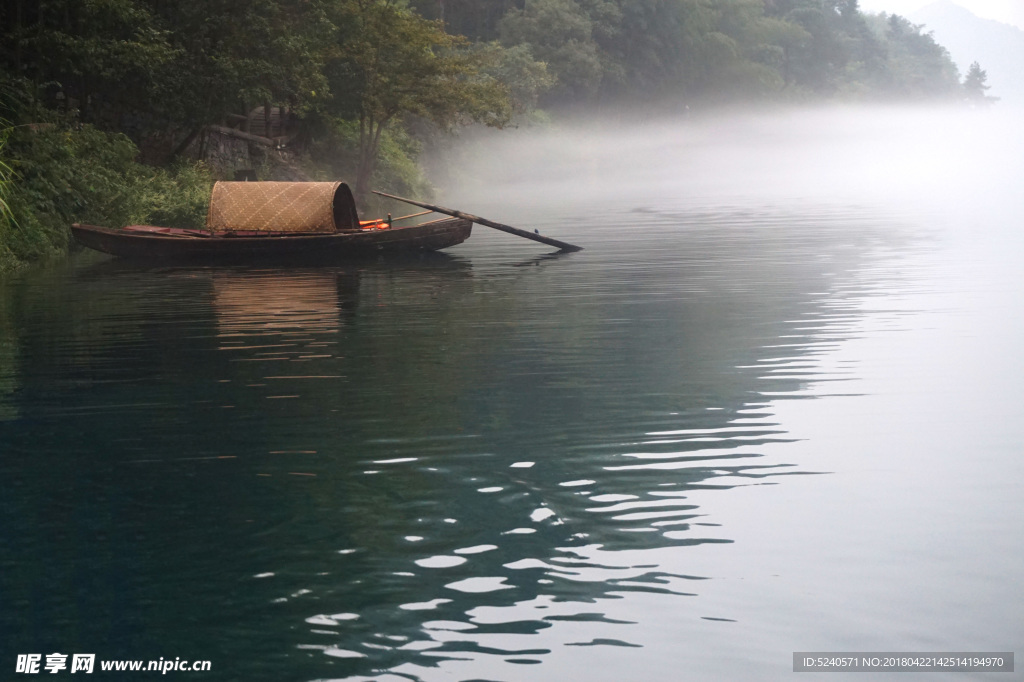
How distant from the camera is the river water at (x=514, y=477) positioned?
5.64 meters

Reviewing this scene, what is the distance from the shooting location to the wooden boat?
24.5 metres

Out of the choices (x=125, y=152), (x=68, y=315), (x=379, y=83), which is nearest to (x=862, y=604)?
(x=68, y=315)

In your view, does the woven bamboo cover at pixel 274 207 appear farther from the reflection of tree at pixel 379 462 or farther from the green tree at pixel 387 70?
the green tree at pixel 387 70

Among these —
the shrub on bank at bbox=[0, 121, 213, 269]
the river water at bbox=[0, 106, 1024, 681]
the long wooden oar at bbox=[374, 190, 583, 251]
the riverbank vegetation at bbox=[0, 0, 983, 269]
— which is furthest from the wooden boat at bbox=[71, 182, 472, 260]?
the river water at bbox=[0, 106, 1024, 681]

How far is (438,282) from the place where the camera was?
2120 centimetres

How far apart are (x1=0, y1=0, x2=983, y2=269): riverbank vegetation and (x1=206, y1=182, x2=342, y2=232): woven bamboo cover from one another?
3.50 metres

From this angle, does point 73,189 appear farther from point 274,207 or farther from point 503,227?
point 503,227

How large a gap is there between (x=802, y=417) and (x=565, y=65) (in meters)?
71.5

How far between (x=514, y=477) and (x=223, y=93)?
28075mm

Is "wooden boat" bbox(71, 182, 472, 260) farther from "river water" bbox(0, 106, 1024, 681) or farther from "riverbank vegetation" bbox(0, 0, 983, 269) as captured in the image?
"river water" bbox(0, 106, 1024, 681)

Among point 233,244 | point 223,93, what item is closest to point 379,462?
point 233,244

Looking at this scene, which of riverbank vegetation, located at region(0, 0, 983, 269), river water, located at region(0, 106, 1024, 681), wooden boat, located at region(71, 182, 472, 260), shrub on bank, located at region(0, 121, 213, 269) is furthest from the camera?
riverbank vegetation, located at region(0, 0, 983, 269)

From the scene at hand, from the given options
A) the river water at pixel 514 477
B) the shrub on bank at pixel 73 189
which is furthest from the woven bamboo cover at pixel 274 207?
the river water at pixel 514 477

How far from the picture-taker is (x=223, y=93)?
112 ft
